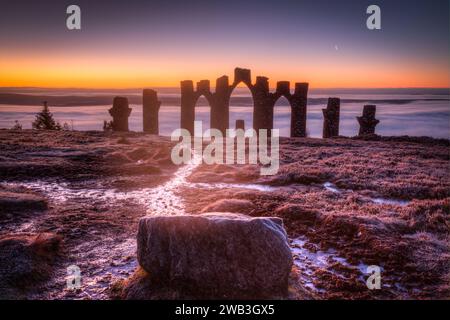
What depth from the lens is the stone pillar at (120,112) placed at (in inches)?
1044

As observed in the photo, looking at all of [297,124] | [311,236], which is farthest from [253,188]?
A: [297,124]

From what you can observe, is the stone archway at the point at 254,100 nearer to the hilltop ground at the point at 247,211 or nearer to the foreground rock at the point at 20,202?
the hilltop ground at the point at 247,211

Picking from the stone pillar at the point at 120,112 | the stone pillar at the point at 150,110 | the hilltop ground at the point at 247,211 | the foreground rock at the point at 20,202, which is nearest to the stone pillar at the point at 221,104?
the stone pillar at the point at 150,110

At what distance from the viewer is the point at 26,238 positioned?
263 inches

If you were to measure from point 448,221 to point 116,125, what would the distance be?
77.1 ft

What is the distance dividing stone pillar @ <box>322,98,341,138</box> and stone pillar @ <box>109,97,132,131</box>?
14.6 m

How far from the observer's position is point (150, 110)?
27266 millimetres

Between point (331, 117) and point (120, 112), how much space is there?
15446mm

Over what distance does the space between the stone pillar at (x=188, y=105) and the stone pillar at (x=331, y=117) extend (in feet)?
32.2

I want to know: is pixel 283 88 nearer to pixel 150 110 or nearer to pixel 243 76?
pixel 243 76

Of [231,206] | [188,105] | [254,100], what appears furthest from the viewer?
[188,105]

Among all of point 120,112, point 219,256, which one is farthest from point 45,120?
point 219,256

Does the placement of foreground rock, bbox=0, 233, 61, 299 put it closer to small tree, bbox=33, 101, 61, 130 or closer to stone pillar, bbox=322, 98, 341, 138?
stone pillar, bbox=322, 98, 341, 138
